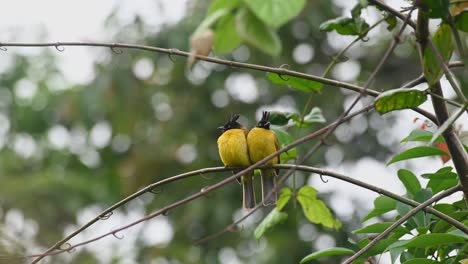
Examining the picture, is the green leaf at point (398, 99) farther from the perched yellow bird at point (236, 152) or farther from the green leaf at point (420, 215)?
the perched yellow bird at point (236, 152)

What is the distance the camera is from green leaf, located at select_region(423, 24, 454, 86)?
6.29 feet

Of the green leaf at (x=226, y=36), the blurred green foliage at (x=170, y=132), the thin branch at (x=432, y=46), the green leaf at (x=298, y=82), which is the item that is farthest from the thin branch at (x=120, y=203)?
the blurred green foliage at (x=170, y=132)

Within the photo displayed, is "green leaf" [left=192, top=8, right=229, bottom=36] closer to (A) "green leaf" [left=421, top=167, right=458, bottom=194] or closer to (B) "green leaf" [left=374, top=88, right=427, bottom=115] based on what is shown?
(B) "green leaf" [left=374, top=88, right=427, bottom=115]

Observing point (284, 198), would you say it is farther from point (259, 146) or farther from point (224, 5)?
point (224, 5)

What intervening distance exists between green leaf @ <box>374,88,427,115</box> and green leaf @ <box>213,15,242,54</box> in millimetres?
727

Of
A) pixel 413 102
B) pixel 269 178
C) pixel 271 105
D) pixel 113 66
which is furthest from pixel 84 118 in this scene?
pixel 413 102

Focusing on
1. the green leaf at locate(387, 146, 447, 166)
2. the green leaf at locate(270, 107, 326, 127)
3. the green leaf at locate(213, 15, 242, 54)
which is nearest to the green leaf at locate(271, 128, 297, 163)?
the green leaf at locate(270, 107, 326, 127)

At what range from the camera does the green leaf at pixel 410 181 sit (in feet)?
8.96

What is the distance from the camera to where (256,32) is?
125 cm

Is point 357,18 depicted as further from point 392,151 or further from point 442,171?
point 392,151

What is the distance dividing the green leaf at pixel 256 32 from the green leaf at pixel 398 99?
715 millimetres

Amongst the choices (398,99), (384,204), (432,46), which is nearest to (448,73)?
(432,46)

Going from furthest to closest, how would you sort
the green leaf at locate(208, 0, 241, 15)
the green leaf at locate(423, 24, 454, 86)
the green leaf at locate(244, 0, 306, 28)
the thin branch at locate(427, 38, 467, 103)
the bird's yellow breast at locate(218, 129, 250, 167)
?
the bird's yellow breast at locate(218, 129, 250, 167) → the green leaf at locate(423, 24, 454, 86) → the thin branch at locate(427, 38, 467, 103) → the green leaf at locate(208, 0, 241, 15) → the green leaf at locate(244, 0, 306, 28)

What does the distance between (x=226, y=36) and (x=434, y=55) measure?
0.78 metres
